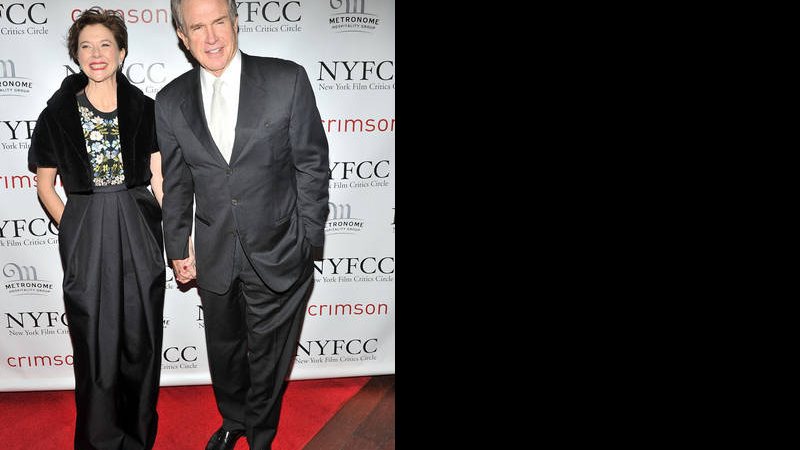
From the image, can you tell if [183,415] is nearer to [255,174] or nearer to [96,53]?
[255,174]

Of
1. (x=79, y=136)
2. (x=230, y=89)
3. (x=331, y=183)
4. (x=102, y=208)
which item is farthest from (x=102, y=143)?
(x=331, y=183)

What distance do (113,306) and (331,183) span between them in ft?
3.17

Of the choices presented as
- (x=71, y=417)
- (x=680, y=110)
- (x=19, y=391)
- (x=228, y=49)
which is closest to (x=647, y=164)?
(x=680, y=110)

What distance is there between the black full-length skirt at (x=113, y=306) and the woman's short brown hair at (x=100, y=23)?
523 millimetres

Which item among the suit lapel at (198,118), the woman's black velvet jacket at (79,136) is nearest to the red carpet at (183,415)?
the woman's black velvet jacket at (79,136)

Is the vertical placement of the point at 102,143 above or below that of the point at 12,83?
below

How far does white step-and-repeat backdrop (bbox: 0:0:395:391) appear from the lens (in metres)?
2.41

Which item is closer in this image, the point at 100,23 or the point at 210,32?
the point at 210,32

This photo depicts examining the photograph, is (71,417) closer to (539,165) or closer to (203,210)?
A: (203,210)

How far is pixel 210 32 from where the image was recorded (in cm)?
209

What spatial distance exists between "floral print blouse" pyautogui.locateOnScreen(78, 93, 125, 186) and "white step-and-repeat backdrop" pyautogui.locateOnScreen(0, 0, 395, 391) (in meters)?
0.30

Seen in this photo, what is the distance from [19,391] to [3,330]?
0.31 metres

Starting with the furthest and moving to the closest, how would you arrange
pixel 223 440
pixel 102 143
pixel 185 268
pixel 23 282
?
1. pixel 23 282
2. pixel 223 440
3. pixel 185 268
4. pixel 102 143

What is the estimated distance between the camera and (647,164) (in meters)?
0.36
